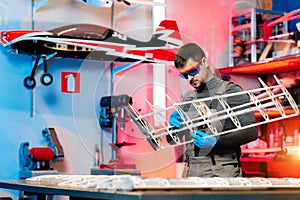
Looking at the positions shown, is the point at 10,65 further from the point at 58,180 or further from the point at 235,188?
the point at 235,188

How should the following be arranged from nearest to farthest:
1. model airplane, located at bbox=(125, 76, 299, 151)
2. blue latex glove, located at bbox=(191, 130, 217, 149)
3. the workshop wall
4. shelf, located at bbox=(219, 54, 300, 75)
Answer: model airplane, located at bbox=(125, 76, 299, 151)
blue latex glove, located at bbox=(191, 130, 217, 149)
the workshop wall
shelf, located at bbox=(219, 54, 300, 75)

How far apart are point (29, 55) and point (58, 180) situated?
2.44 metres

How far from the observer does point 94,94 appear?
17.0 feet

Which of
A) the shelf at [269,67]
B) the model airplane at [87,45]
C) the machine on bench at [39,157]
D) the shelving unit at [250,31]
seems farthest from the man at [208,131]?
the shelving unit at [250,31]

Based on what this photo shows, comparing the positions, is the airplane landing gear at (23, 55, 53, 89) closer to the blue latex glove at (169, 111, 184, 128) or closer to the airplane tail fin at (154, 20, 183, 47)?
the airplane tail fin at (154, 20, 183, 47)

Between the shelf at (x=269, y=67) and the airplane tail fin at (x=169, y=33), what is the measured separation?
0.83 meters

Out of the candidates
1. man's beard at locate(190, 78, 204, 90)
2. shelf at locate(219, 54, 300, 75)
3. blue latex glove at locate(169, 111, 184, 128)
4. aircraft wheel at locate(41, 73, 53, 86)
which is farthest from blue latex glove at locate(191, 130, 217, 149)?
aircraft wheel at locate(41, 73, 53, 86)

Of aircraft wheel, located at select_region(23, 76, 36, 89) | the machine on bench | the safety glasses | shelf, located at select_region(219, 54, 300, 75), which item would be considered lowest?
the machine on bench

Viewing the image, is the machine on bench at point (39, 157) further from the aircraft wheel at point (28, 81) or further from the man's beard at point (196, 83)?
the man's beard at point (196, 83)

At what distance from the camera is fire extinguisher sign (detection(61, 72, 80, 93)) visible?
5.02 meters

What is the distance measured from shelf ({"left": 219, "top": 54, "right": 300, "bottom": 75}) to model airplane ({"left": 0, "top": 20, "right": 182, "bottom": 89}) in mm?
883

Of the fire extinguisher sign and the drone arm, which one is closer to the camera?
the drone arm

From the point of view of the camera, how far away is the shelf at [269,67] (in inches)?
195

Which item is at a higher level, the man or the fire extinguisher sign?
the fire extinguisher sign
